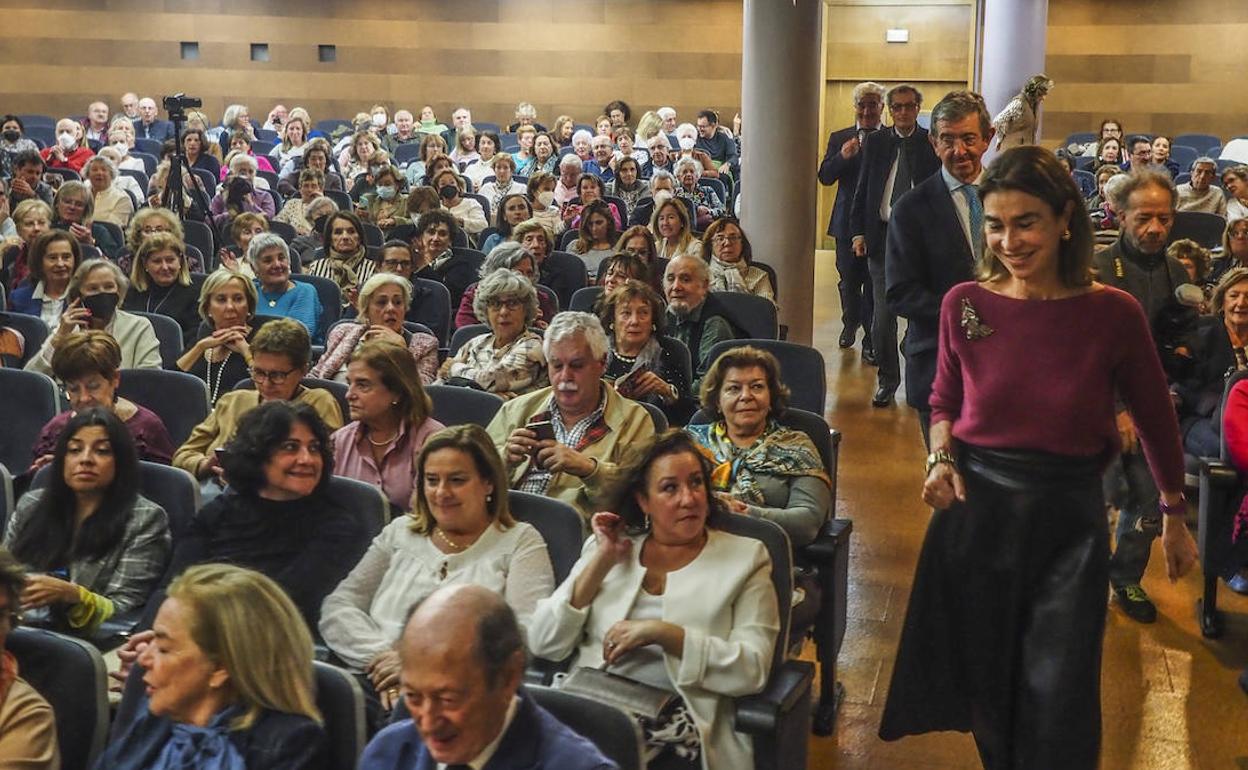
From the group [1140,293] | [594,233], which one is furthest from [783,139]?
[1140,293]

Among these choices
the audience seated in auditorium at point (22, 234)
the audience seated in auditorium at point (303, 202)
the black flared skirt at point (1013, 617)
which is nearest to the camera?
the black flared skirt at point (1013, 617)

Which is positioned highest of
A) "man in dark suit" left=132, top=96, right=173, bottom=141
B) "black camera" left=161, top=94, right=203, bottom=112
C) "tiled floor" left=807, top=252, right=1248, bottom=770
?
"black camera" left=161, top=94, right=203, bottom=112

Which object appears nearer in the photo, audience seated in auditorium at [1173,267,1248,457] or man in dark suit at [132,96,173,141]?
audience seated in auditorium at [1173,267,1248,457]

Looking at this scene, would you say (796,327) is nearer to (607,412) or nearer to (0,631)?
(607,412)

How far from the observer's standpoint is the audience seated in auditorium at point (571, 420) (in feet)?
12.4

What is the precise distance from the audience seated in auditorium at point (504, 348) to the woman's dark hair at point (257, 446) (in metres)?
1.45

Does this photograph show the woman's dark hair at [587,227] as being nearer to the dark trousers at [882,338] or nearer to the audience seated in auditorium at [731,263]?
the audience seated in auditorium at [731,263]

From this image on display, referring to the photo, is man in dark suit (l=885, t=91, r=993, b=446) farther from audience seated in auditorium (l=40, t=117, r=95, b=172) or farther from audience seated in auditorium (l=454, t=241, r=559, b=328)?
audience seated in auditorium (l=40, t=117, r=95, b=172)

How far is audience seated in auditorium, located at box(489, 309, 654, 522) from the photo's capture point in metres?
3.78

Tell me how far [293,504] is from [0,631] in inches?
35.6

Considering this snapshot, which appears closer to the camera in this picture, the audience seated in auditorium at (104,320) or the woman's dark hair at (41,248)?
the audience seated in auditorium at (104,320)

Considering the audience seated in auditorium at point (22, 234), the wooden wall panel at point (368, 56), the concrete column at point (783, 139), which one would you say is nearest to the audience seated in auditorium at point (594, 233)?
the concrete column at point (783, 139)

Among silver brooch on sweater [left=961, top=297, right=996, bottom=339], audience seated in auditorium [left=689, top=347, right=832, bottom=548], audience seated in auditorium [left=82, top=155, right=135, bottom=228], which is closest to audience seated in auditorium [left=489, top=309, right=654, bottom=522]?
audience seated in auditorium [left=689, top=347, right=832, bottom=548]

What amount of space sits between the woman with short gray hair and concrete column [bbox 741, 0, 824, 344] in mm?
2394
